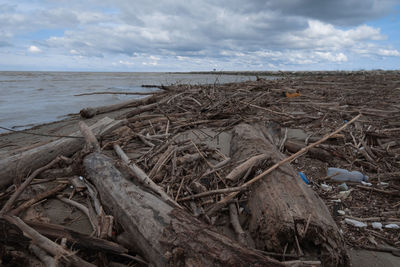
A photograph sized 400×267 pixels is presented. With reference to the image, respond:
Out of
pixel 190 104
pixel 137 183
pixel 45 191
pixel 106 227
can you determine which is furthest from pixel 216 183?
pixel 190 104

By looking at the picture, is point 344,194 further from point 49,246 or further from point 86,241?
point 49,246

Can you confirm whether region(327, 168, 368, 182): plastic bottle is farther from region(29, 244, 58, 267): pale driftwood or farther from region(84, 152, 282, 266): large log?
region(29, 244, 58, 267): pale driftwood

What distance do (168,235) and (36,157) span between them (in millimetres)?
2662

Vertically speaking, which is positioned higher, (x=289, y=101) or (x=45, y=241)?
(x=289, y=101)

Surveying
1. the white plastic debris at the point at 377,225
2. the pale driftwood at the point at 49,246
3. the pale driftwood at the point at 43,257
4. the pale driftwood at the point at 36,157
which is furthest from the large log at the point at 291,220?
the pale driftwood at the point at 36,157

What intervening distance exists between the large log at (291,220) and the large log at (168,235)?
417 mm

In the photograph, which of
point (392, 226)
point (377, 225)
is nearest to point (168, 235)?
point (377, 225)

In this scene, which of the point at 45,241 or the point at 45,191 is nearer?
the point at 45,241

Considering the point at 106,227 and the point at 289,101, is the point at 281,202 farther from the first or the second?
the point at 289,101

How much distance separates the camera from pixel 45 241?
168 centimetres

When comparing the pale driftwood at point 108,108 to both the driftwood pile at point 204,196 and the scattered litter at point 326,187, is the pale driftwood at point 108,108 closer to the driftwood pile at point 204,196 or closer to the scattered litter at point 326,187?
the driftwood pile at point 204,196

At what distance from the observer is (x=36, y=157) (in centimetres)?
318

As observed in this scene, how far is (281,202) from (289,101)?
5.74 metres

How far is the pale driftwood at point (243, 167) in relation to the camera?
2388mm
